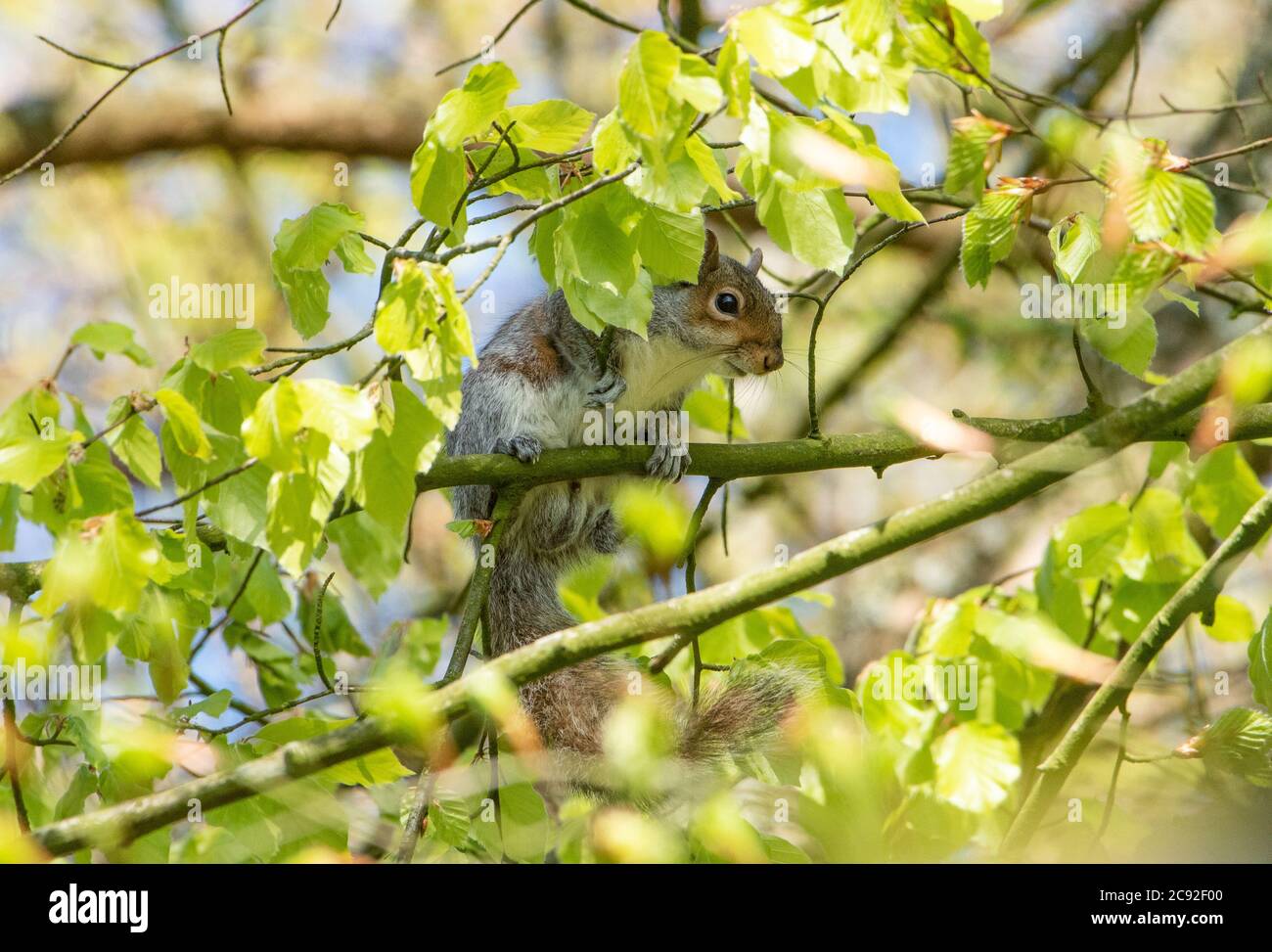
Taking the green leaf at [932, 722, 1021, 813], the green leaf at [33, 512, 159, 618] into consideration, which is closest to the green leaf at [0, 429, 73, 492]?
the green leaf at [33, 512, 159, 618]

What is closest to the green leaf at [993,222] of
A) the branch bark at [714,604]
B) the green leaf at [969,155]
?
the green leaf at [969,155]

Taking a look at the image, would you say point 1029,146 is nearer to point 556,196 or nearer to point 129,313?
point 556,196

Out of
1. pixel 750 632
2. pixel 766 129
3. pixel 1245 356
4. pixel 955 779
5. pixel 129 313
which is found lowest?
pixel 955 779

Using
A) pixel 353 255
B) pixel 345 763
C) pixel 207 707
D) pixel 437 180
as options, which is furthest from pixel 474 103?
pixel 207 707

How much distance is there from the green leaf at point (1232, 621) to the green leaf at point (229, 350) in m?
2.47

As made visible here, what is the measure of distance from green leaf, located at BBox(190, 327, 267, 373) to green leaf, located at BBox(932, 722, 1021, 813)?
1.95m

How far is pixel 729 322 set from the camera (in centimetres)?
412

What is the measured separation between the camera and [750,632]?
12.1 feet

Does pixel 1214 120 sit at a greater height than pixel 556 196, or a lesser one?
greater

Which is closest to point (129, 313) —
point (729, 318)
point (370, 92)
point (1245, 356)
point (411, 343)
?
point (370, 92)

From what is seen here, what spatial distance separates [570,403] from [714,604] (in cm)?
166

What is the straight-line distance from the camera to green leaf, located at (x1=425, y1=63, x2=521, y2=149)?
209 cm

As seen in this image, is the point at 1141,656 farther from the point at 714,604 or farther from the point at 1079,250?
the point at 714,604

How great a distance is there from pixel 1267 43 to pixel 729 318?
8.97 feet
